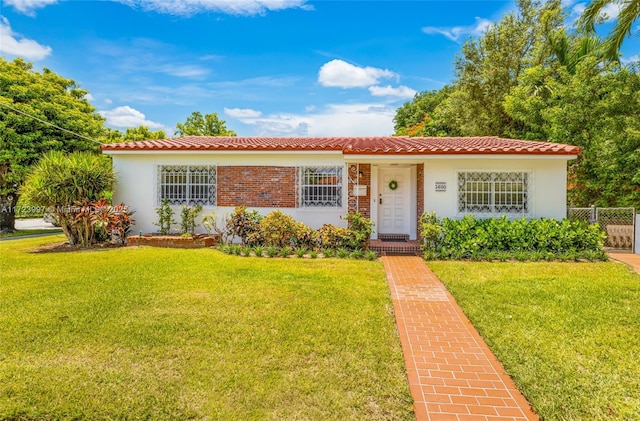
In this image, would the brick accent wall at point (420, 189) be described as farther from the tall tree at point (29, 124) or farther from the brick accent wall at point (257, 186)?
the tall tree at point (29, 124)

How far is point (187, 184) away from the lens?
→ 13250 mm

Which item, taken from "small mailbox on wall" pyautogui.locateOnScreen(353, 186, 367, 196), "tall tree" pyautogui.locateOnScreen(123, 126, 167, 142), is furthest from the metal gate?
"tall tree" pyautogui.locateOnScreen(123, 126, 167, 142)

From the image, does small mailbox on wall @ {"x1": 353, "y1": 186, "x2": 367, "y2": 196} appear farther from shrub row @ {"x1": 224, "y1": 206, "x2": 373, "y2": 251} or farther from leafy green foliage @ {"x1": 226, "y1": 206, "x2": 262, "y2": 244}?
leafy green foliage @ {"x1": 226, "y1": 206, "x2": 262, "y2": 244}

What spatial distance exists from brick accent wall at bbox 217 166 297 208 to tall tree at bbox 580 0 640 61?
1002 cm

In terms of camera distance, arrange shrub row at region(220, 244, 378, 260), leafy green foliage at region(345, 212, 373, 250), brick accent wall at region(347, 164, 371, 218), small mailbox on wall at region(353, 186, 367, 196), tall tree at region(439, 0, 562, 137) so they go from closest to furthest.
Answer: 1. shrub row at region(220, 244, 378, 260)
2. leafy green foliage at region(345, 212, 373, 250)
3. small mailbox on wall at region(353, 186, 367, 196)
4. brick accent wall at region(347, 164, 371, 218)
5. tall tree at region(439, 0, 562, 137)

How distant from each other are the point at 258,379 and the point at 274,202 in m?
9.26

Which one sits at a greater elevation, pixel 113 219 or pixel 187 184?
pixel 187 184

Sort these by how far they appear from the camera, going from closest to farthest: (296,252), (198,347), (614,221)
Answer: (198,347)
(296,252)
(614,221)

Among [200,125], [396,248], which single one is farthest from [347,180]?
[200,125]

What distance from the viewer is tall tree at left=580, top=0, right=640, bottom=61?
9.53 m

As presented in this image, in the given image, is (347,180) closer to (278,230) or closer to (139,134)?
(278,230)

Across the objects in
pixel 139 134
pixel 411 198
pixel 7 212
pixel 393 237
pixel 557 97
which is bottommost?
pixel 393 237

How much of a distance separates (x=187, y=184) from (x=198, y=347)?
Result: 975 cm

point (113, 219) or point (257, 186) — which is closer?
point (113, 219)
